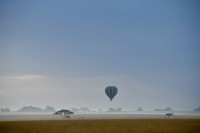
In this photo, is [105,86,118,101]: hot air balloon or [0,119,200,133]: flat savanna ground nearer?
[0,119,200,133]: flat savanna ground

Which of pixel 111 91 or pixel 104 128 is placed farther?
pixel 111 91

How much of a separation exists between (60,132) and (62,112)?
9821 cm

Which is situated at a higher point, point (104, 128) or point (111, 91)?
point (111, 91)

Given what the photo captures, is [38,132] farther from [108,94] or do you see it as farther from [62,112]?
[62,112]

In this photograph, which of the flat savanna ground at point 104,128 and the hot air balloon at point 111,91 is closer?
the flat savanna ground at point 104,128

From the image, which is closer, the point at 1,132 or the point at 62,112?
the point at 1,132

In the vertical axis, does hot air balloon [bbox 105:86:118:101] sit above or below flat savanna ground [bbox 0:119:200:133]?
above

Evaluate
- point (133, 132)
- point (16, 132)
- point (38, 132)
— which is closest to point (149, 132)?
point (133, 132)

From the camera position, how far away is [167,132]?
118 feet

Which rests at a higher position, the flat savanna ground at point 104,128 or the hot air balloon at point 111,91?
the hot air balloon at point 111,91

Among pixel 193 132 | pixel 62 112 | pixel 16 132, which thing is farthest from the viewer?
pixel 62 112

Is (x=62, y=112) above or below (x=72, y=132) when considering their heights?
above

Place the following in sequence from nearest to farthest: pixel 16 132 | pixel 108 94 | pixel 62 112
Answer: pixel 16 132
pixel 108 94
pixel 62 112

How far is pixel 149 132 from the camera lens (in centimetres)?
3575
